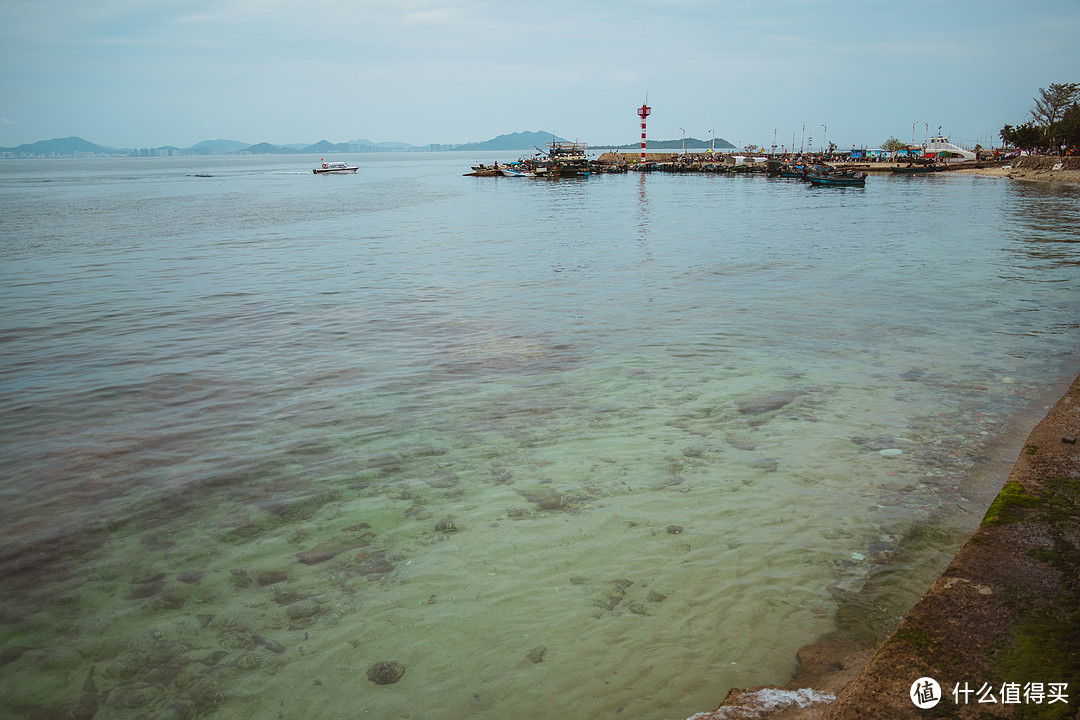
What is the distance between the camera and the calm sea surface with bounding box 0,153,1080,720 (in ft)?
13.2

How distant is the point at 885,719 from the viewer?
263 cm

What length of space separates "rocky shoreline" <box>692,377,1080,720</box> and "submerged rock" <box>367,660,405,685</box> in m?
1.85

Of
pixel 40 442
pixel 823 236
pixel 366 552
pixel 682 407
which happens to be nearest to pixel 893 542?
pixel 682 407

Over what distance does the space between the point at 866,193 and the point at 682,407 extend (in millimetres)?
60166

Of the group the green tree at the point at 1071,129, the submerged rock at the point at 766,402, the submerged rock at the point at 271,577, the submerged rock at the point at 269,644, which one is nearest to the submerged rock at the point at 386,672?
the submerged rock at the point at 269,644

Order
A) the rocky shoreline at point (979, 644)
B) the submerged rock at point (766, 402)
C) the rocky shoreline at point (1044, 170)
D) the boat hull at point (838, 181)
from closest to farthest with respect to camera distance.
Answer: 1. the rocky shoreline at point (979, 644)
2. the submerged rock at point (766, 402)
3. the rocky shoreline at point (1044, 170)
4. the boat hull at point (838, 181)

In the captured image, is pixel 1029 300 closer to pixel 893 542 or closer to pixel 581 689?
→ pixel 893 542

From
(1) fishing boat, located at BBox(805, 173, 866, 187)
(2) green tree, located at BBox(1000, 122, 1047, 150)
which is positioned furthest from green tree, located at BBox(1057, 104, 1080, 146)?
(1) fishing boat, located at BBox(805, 173, 866, 187)

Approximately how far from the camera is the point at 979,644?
2.98 metres

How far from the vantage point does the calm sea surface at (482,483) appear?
4.03 meters

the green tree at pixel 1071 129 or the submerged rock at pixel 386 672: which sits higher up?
the green tree at pixel 1071 129

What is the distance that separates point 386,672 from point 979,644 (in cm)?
329

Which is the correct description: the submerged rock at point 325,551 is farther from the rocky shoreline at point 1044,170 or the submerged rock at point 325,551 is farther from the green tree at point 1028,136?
the green tree at point 1028,136

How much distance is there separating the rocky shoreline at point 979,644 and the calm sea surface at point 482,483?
399 mm
